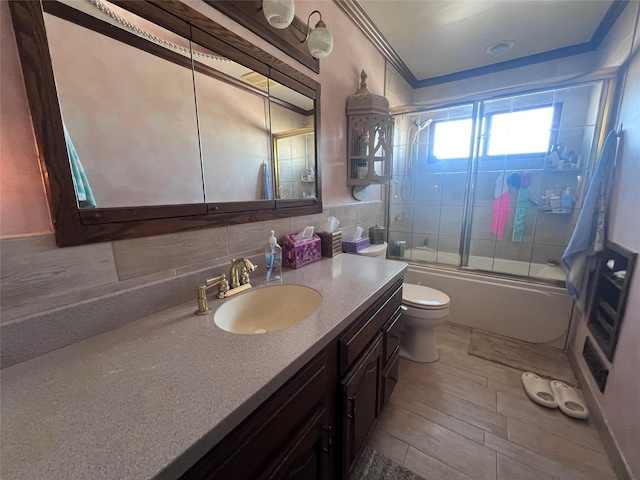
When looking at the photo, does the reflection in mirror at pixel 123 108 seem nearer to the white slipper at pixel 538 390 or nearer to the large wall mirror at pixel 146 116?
the large wall mirror at pixel 146 116

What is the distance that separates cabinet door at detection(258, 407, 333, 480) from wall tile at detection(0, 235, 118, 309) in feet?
2.25

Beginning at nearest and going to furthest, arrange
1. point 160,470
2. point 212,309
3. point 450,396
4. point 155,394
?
point 160,470 < point 155,394 < point 212,309 < point 450,396

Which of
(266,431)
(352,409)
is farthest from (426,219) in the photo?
(266,431)

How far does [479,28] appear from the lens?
6.27ft

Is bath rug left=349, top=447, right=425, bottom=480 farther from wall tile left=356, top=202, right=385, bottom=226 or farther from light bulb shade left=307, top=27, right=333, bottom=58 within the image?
light bulb shade left=307, top=27, right=333, bottom=58

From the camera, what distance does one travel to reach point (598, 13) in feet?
5.77

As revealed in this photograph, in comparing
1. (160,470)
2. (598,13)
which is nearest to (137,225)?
(160,470)

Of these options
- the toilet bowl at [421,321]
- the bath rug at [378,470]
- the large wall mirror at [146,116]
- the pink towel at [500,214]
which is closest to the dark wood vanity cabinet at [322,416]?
the bath rug at [378,470]

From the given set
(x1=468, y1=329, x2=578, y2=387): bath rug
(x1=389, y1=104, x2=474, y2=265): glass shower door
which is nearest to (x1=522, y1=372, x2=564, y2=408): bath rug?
(x1=468, y1=329, x2=578, y2=387): bath rug

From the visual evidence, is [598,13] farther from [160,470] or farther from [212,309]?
[160,470]

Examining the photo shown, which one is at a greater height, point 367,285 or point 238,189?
point 238,189

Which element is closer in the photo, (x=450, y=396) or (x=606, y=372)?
(x=606, y=372)

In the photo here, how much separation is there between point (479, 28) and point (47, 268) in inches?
113

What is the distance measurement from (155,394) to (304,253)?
93cm
